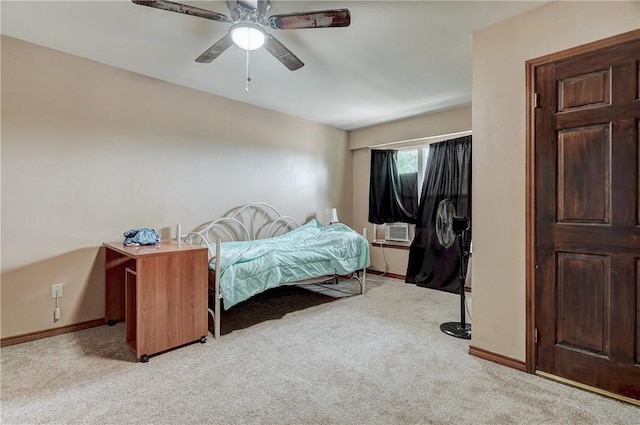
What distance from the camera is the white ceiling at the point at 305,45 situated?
84.4 inches

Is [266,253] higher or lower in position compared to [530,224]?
lower

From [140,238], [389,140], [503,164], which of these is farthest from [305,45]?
[389,140]

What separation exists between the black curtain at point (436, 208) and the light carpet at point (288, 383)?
4.96ft

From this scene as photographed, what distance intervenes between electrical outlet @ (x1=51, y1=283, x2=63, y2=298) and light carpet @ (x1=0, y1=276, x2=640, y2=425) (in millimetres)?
352

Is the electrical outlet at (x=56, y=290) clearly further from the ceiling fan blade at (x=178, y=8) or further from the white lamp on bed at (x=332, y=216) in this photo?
the white lamp on bed at (x=332, y=216)

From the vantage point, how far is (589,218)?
1.87 metres

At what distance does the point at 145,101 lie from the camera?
3.21m

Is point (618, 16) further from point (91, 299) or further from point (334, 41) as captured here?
point (91, 299)

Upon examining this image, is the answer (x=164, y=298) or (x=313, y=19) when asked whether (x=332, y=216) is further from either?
(x=313, y=19)

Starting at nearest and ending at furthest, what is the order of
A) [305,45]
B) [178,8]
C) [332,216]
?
1. [178,8]
2. [305,45]
3. [332,216]

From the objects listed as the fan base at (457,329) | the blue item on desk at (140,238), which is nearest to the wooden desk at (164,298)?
the blue item on desk at (140,238)

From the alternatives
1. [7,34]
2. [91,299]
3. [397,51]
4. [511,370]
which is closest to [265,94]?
[397,51]

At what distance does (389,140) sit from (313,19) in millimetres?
3221

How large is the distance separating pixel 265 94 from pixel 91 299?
108 inches
